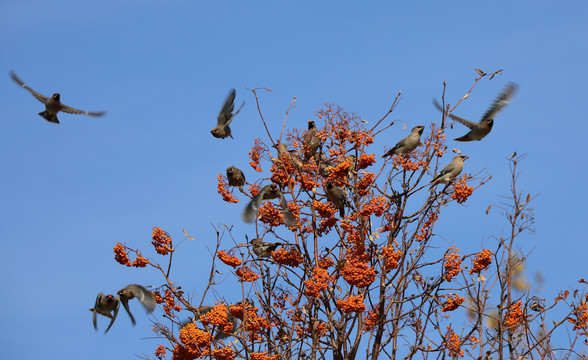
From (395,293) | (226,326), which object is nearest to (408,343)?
(395,293)

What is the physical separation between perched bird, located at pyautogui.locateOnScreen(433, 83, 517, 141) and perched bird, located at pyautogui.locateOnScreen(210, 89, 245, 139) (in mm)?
2889

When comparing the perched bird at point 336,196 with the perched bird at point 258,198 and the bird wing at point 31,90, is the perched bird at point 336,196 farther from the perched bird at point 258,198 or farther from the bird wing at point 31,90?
the bird wing at point 31,90

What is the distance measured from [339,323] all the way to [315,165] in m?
1.50

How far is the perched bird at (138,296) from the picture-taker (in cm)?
672

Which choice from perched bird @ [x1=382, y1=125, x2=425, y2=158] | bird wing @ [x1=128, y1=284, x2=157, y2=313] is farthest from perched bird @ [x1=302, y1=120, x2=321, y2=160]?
bird wing @ [x1=128, y1=284, x2=157, y2=313]

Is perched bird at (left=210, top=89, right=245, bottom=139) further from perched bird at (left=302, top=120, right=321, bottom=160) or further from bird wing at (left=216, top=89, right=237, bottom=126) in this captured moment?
perched bird at (left=302, top=120, right=321, bottom=160)

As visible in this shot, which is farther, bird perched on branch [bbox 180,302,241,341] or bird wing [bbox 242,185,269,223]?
Answer: bird wing [bbox 242,185,269,223]

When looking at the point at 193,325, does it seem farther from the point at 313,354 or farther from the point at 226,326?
the point at 313,354

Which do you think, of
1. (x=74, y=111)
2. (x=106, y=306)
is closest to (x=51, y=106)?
(x=74, y=111)

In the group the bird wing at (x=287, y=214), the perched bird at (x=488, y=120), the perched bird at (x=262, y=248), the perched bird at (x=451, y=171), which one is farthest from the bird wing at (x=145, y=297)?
the perched bird at (x=488, y=120)

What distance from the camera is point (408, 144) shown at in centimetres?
771

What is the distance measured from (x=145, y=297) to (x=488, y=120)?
477 centimetres

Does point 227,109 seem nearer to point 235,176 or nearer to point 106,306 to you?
point 235,176

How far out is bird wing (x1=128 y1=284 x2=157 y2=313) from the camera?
6691mm
